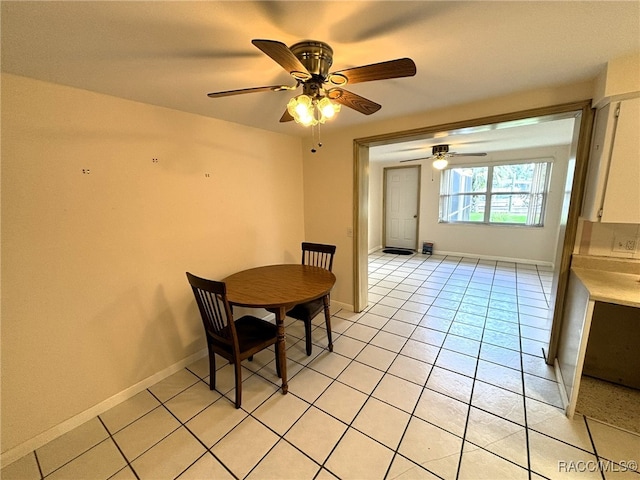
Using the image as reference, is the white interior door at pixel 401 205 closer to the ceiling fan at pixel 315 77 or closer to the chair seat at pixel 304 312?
the chair seat at pixel 304 312

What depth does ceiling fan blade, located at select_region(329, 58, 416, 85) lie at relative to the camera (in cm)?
105

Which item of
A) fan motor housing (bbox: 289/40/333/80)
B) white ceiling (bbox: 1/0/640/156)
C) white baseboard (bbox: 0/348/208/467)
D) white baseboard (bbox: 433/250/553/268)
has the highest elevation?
white ceiling (bbox: 1/0/640/156)

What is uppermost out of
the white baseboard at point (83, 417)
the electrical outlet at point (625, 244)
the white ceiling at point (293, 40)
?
the white ceiling at point (293, 40)

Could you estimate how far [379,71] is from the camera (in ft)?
3.71

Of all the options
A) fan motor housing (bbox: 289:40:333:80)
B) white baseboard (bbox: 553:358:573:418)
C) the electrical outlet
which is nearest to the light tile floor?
white baseboard (bbox: 553:358:573:418)

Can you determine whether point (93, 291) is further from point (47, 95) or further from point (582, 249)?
point (582, 249)

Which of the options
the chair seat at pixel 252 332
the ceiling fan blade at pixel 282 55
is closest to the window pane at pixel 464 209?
the chair seat at pixel 252 332

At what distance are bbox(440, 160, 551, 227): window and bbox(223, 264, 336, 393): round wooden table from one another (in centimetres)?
447

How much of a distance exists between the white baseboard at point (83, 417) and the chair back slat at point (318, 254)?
61.2 inches

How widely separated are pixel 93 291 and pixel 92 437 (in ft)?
3.08

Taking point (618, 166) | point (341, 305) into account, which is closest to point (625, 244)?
point (618, 166)

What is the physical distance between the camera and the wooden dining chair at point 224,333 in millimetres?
1664

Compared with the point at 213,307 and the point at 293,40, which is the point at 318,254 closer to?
the point at 213,307

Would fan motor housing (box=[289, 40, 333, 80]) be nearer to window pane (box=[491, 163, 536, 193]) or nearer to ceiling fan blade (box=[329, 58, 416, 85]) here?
ceiling fan blade (box=[329, 58, 416, 85])
